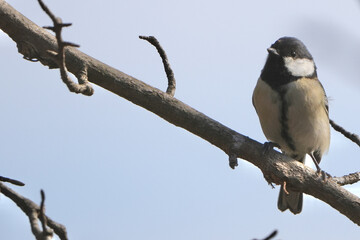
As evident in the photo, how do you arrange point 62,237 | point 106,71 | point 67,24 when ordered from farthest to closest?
1. point 106,71
2. point 62,237
3. point 67,24

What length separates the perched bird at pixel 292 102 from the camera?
354cm

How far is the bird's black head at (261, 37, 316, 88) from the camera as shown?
12.0ft

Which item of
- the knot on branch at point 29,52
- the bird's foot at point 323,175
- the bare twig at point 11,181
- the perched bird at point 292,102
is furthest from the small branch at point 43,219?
the perched bird at point 292,102

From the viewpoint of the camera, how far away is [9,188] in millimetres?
2395

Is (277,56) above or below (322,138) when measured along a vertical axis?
above

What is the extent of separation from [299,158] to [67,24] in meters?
2.53

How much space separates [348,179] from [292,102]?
2.08 ft

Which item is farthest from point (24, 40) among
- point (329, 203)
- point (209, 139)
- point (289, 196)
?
point (289, 196)

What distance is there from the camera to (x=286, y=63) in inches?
147

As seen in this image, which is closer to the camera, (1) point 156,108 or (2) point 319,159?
(1) point 156,108

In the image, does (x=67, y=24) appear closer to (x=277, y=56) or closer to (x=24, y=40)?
(x=24, y=40)

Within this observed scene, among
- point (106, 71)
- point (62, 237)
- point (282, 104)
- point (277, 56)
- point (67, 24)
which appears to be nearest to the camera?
point (67, 24)

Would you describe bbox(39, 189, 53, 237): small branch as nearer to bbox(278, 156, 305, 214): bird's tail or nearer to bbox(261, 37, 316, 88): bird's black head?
bbox(261, 37, 316, 88): bird's black head

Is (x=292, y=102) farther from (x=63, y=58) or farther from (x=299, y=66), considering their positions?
(x=63, y=58)
